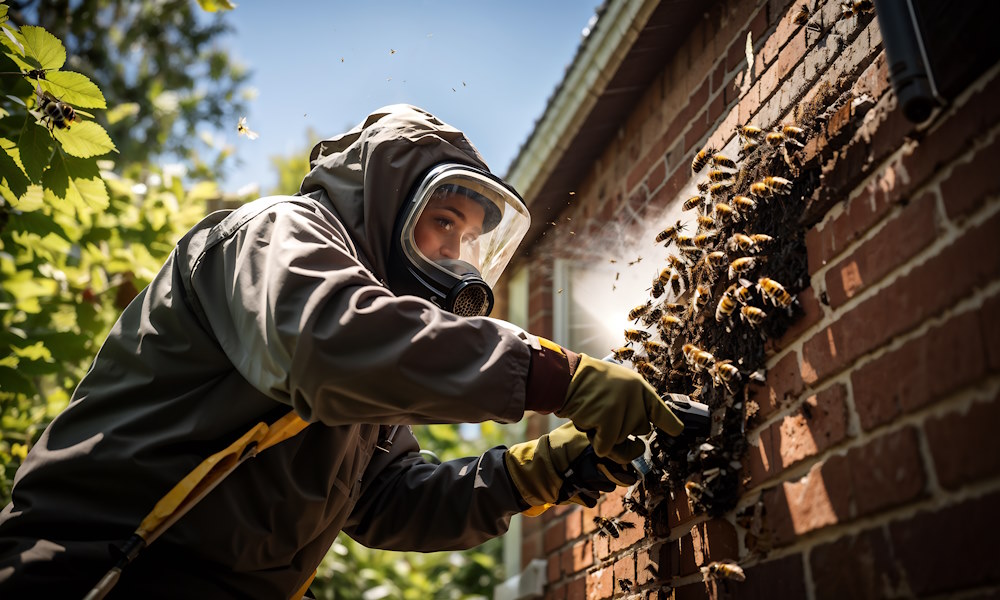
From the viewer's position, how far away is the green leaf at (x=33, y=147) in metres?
2.42

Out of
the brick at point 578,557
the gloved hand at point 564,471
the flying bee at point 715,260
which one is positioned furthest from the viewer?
the brick at point 578,557

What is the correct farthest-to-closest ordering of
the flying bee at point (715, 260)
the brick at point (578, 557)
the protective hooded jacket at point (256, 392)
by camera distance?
the brick at point (578, 557) → the flying bee at point (715, 260) → the protective hooded jacket at point (256, 392)

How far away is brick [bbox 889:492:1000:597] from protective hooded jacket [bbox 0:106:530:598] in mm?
921

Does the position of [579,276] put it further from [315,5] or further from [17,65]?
[17,65]

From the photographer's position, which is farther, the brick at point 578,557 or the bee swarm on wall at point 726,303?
the brick at point 578,557

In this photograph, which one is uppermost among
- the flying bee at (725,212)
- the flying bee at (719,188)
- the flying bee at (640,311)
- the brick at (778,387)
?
the flying bee at (719,188)

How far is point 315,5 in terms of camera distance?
2703 mm

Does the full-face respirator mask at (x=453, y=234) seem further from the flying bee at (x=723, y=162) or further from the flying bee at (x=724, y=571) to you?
the flying bee at (x=724, y=571)

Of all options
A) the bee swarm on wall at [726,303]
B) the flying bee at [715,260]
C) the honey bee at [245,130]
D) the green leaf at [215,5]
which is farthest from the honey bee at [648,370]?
the green leaf at [215,5]

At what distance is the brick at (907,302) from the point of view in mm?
1466

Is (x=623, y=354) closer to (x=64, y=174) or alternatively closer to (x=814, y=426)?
(x=814, y=426)

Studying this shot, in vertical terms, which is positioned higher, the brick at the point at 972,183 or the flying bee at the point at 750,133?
the flying bee at the point at 750,133

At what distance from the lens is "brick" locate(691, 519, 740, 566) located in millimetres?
2182

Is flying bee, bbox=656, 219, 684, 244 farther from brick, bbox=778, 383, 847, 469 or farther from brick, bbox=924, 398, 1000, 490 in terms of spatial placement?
brick, bbox=924, 398, 1000, 490
